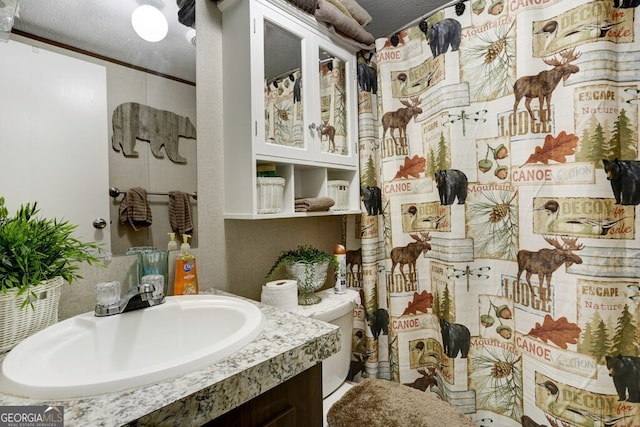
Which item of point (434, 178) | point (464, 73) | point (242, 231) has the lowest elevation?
point (242, 231)

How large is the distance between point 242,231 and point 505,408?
130cm

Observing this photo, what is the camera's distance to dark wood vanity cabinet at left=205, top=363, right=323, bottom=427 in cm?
60

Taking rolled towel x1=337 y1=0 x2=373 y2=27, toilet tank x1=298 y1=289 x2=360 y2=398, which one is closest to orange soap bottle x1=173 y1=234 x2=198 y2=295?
toilet tank x1=298 y1=289 x2=360 y2=398

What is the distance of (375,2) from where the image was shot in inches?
65.9

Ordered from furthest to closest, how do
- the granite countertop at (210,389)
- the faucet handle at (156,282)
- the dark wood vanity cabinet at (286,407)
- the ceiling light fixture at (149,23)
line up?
1. the ceiling light fixture at (149,23)
2. the faucet handle at (156,282)
3. the dark wood vanity cabinet at (286,407)
4. the granite countertop at (210,389)

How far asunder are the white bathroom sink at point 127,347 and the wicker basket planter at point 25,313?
33mm

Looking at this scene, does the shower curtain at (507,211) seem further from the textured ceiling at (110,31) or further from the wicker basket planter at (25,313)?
the wicker basket planter at (25,313)

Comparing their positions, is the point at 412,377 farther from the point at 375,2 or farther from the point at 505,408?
the point at 375,2

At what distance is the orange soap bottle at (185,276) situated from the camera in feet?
3.44

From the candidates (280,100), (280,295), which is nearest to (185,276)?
(280,295)

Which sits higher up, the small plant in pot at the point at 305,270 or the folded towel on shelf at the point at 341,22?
the folded towel on shelf at the point at 341,22

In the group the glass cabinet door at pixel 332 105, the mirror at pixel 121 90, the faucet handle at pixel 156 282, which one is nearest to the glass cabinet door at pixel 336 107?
the glass cabinet door at pixel 332 105

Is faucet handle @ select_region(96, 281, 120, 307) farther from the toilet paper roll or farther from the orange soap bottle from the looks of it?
the toilet paper roll

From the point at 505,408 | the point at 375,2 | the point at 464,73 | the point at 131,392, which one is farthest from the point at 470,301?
the point at 375,2
